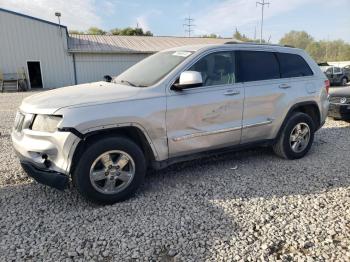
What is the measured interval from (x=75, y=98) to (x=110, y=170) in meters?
0.92

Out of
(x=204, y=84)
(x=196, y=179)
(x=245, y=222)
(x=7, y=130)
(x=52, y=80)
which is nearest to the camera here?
(x=245, y=222)

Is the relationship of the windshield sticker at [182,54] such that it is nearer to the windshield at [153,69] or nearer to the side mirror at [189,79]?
the windshield at [153,69]

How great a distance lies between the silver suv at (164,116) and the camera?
3.26 metres

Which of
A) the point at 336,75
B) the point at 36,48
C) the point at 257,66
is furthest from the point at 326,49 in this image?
the point at 257,66

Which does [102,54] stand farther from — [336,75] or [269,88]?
[269,88]

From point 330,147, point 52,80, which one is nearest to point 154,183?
point 330,147

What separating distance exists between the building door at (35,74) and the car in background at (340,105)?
2017 centimetres

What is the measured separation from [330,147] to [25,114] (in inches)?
214

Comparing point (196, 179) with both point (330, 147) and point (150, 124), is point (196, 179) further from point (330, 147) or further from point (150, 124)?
point (330, 147)

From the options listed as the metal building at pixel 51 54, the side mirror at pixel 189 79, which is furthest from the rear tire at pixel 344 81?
the side mirror at pixel 189 79

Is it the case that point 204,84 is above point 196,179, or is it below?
above

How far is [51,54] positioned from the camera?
2162cm

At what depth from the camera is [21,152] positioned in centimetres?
347

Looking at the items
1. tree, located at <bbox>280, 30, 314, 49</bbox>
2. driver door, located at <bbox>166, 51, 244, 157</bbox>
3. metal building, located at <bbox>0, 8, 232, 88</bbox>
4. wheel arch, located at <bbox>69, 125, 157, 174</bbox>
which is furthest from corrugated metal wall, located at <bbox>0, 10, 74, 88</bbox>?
tree, located at <bbox>280, 30, 314, 49</bbox>
